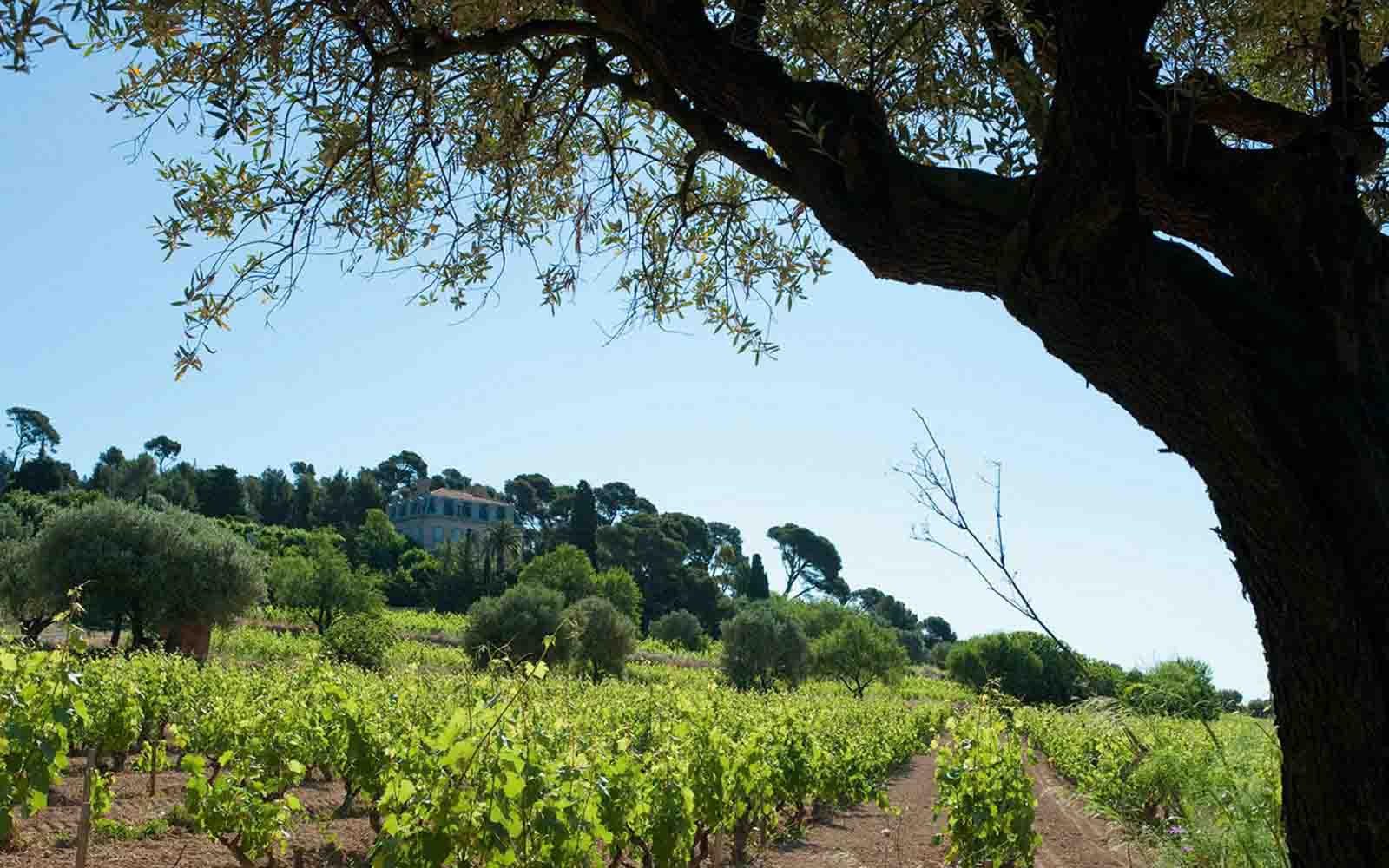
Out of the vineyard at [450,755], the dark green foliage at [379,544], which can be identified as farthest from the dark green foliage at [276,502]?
the vineyard at [450,755]

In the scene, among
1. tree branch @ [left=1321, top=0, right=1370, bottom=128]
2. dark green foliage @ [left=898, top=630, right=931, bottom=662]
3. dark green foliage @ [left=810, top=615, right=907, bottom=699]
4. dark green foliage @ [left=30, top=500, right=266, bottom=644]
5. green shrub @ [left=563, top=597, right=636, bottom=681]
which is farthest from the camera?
dark green foliage @ [left=898, top=630, right=931, bottom=662]

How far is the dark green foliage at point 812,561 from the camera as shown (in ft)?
372

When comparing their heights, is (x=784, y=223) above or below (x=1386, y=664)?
Result: above

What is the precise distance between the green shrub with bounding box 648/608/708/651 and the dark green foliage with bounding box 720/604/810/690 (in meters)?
14.1

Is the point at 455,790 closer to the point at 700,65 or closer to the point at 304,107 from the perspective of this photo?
the point at 700,65

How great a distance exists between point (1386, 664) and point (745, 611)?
4543 centimetres

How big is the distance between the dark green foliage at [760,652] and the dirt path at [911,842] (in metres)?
27.6

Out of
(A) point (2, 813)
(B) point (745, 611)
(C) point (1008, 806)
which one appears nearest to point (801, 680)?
(B) point (745, 611)

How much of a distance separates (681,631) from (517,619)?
2546 centimetres

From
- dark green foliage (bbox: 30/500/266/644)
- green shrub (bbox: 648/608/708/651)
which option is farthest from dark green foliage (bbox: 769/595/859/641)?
dark green foliage (bbox: 30/500/266/644)

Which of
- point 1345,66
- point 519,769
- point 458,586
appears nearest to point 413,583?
point 458,586

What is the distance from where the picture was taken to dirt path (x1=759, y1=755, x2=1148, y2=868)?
32.7 ft

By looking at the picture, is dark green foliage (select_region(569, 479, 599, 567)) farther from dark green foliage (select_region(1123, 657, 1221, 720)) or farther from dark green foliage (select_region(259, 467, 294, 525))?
dark green foliage (select_region(1123, 657, 1221, 720))

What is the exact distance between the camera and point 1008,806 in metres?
8.39
